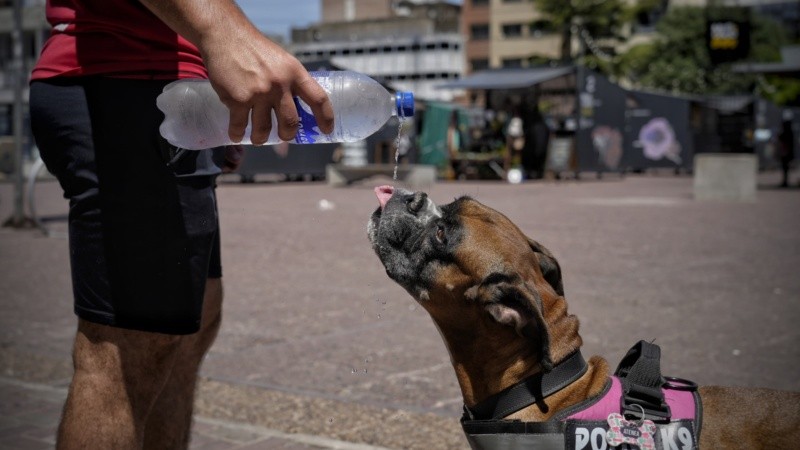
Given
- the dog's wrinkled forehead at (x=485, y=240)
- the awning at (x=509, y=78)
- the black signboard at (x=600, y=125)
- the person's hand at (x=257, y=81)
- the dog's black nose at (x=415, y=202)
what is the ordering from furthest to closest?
the black signboard at (x=600, y=125) → the awning at (x=509, y=78) → the dog's black nose at (x=415, y=202) → the dog's wrinkled forehead at (x=485, y=240) → the person's hand at (x=257, y=81)

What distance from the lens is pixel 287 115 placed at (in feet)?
6.43

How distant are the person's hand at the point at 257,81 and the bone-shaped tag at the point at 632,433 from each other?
1215mm

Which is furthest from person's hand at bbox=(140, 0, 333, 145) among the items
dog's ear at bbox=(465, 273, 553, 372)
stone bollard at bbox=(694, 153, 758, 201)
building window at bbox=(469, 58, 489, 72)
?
building window at bbox=(469, 58, 489, 72)

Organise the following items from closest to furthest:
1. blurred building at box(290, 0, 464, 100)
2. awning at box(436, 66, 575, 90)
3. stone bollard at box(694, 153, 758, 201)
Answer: stone bollard at box(694, 153, 758, 201) → awning at box(436, 66, 575, 90) → blurred building at box(290, 0, 464, 100)

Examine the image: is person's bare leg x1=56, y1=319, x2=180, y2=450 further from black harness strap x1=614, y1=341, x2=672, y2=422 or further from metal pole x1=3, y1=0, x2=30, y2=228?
metal pole x1=3, y1=0, x2=30, y2=228

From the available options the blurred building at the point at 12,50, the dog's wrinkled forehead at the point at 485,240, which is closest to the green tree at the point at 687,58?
the blurred building at the point at 12,50

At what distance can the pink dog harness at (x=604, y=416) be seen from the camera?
2.50 metres

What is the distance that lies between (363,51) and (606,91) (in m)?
49.9

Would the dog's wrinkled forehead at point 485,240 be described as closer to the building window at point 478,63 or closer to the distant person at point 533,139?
the distant person at point 533,139

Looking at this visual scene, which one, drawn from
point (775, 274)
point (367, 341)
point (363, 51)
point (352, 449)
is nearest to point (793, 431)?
point (352, 449)

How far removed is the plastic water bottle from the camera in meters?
2.38

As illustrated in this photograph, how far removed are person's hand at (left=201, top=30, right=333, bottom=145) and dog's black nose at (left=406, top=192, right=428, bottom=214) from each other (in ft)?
3.10

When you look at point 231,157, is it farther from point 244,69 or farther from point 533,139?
point 533,139

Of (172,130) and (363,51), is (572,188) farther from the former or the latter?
(363,51)
